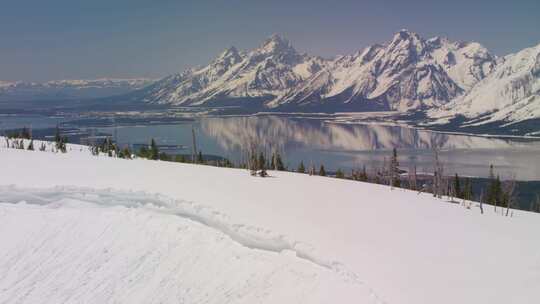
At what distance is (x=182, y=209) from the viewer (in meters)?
24.8

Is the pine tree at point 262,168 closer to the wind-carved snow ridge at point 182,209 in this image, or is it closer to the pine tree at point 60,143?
the wind-carved snow ridge at point 182,209

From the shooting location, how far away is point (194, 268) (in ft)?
60.5

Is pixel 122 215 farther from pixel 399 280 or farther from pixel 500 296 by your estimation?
pixel 500 296

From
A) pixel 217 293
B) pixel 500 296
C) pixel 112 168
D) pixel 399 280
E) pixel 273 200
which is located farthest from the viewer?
pixel 112 168

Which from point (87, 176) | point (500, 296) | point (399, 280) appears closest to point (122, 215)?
point (87, 176)

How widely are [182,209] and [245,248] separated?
23.7ft

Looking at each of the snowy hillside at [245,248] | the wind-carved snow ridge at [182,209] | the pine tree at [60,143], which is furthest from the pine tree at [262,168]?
the pine tree at [60,143]

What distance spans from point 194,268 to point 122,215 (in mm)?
7177

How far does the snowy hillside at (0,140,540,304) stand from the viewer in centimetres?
1533

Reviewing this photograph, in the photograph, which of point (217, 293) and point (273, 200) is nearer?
point (217, 293)

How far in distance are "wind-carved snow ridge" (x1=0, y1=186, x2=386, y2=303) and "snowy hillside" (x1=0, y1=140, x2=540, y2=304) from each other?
0.07 m

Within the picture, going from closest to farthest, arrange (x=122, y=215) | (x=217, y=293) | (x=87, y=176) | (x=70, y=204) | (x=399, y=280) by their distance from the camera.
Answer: (x=399, y=280)
(x=217, y=293)
(x=122, y=215)
(x=70, y=204)
(x=87, y=176)

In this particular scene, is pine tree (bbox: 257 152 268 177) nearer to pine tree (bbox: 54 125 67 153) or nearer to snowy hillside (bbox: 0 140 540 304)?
snowy hillside (bbox: 0 140 540 304)

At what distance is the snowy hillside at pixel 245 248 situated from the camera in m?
15.3
